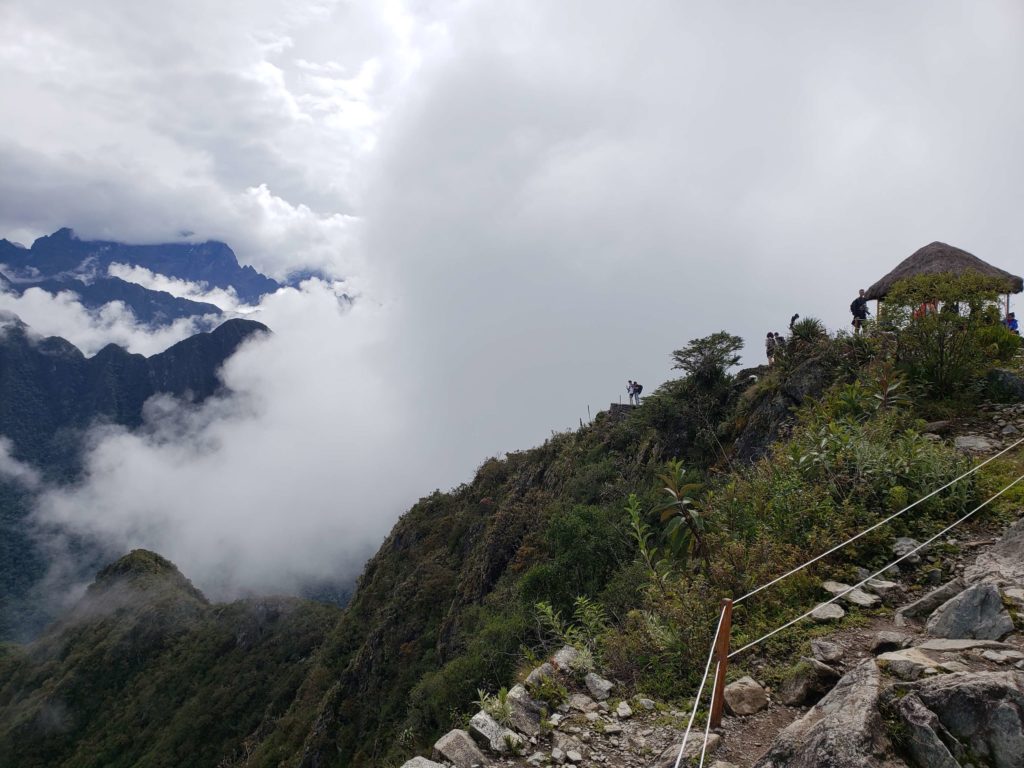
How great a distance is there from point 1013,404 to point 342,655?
43.3 m

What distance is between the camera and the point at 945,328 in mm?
10141

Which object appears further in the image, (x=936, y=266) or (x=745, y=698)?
(x=936, y=266)

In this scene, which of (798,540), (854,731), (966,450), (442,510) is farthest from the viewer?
(442,510)

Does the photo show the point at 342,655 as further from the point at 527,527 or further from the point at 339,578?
the point at 339,578

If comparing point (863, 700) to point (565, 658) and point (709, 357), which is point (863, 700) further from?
point (709, 357)

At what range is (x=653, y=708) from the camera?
Answer: 5102 mm

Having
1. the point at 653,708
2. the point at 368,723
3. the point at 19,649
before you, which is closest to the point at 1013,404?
the point at 653,708

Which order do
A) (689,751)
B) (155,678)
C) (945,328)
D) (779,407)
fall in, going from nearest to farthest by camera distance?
1. (689,751)
2. (945,328)
3. (779,407)
4. (155,678)

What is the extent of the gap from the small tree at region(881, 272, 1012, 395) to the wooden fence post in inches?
351

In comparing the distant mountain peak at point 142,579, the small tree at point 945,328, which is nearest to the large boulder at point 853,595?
the small tree at point 945,328

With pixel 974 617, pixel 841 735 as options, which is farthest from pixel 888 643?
pixel 841 735

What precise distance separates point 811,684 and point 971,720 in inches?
55.7

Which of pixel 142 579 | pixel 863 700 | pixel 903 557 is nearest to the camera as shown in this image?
pixel 863 700

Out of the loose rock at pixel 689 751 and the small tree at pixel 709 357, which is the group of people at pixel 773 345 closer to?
the small tree at pixel 709 357
